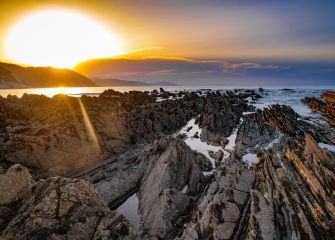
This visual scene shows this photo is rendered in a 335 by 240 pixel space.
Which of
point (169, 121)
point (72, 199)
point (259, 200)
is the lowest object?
point (169, 121)

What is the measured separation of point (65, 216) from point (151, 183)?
406 inches

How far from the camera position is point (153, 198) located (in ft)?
53.5

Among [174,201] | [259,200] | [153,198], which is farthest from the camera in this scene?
[153,198]

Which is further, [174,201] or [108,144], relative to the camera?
[108,144]

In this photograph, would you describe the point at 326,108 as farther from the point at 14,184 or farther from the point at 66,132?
the point at 14,184

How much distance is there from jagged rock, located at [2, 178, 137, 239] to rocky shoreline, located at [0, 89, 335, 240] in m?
0.03

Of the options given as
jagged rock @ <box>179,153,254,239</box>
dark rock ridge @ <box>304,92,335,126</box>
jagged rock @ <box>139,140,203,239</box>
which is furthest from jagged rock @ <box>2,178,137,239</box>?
dark rock ridge @ <box>304,92,335,126</box>

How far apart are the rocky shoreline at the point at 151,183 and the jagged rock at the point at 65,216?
3 cm

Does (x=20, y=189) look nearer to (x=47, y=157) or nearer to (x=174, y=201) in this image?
(x=174, y=201)

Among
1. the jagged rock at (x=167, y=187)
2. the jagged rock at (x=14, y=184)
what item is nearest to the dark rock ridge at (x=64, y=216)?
the jagged rock at (x=14, y=184)

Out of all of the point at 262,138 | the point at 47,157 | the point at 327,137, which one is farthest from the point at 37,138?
the point at 327,137

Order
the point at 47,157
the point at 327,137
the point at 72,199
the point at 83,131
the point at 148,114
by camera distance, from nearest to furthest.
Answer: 1. the point at 72,199
2. the point at 47,157
3. the point at 83,131
4. the point at 327,137
5. the point at 148,114

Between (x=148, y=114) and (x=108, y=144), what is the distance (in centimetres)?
1132

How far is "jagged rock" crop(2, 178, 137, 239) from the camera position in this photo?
7816 mm
